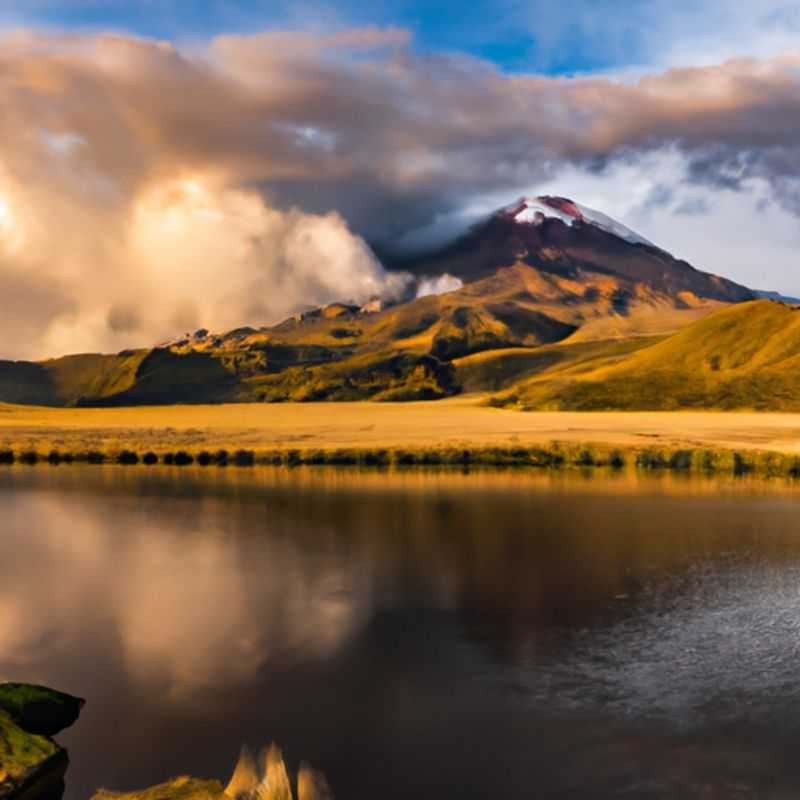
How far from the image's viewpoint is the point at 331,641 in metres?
25.7

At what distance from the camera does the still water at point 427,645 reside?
58.5 ft

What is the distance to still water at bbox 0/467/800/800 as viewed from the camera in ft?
58.5

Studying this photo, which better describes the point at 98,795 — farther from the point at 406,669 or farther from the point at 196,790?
the point at 406,669

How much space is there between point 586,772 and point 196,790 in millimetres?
6742

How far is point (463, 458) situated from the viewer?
81.1 m

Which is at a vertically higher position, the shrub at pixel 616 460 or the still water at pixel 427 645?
the shrub at pixel 616 460

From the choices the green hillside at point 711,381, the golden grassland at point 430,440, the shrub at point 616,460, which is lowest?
the shrub at point 616,460

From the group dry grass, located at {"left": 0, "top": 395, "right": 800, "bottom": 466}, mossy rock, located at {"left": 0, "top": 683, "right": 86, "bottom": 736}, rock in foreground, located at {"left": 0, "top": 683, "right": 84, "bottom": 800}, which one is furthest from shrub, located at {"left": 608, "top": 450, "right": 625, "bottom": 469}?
rock in foreground, located at {"left": 0, "top": 683, "right": 84, "bottom": 800}

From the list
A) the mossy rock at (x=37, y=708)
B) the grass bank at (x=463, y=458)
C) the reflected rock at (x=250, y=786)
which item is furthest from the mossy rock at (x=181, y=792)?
the grass bank at (x=463, y=458)

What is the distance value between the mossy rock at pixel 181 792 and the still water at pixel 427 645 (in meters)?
1.17

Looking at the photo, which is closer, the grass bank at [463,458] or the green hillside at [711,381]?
the grass bank at [463,458]

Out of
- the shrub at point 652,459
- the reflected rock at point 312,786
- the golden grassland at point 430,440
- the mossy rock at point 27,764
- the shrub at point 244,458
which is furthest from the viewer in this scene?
the shrub at point 244,458

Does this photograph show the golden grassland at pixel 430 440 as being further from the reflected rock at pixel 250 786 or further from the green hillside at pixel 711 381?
the reflected rock at pixel 250 786

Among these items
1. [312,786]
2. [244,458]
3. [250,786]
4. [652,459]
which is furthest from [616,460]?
[250,786]
